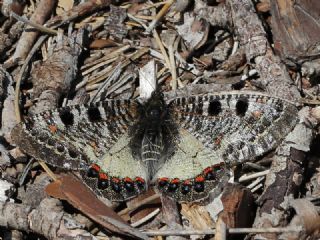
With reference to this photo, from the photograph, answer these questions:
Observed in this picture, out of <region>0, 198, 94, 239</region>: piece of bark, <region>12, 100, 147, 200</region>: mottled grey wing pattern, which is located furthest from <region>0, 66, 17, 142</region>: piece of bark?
<region>0, 198, 94, 239</region>: piece of bark

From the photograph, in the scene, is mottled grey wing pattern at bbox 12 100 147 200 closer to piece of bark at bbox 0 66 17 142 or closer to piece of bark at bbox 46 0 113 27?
piece of bark at bbox 0 66 17 142

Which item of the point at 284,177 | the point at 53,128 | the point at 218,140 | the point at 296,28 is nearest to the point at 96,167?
the point at 53,128

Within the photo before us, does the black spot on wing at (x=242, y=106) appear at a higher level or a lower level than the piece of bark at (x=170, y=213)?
higher

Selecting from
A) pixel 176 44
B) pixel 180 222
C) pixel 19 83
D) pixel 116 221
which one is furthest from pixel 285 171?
pixel 19 83

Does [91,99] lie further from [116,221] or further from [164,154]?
[116,221]

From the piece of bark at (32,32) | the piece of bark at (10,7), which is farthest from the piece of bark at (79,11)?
the piece of bark at (10,7)

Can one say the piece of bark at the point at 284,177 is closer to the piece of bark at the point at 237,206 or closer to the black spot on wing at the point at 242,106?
the piece of bark at the point at 237,206
